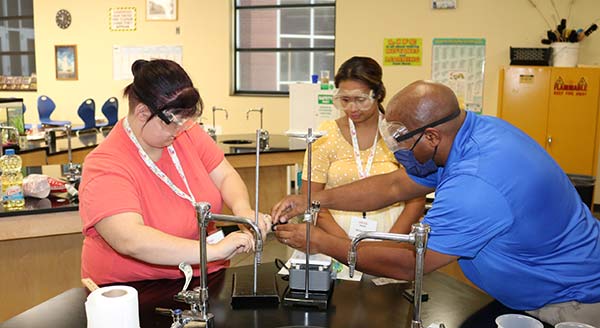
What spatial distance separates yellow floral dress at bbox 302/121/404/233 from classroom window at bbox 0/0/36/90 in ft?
24.7

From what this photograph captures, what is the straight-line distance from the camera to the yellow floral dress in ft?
8.30

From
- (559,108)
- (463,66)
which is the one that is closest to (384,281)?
(559,108)

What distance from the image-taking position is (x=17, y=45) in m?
8.91

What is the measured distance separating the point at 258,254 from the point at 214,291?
0.86ft

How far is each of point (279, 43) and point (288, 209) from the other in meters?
5.87

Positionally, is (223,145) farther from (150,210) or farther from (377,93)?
(150,210)

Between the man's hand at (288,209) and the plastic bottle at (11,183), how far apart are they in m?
1.40

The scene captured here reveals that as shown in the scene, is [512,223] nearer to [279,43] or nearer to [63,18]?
[279,43]

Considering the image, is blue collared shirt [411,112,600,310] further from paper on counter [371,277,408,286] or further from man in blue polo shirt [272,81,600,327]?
paper on counter [371,277,408,286]

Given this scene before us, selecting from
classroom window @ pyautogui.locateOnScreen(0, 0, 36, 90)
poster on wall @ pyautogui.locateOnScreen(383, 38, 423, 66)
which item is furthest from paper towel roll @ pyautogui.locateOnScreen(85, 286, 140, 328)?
classroom window @ pyautogui.locateOnScreen(0, 0, 36, 90)

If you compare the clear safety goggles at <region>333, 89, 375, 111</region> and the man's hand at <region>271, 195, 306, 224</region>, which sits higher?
the clear safety goggles at <region>333, 89, 375, 111</region>

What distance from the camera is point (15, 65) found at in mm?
8977

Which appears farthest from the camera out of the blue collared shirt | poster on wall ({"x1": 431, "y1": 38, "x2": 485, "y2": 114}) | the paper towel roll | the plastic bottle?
poster on wall ({"x1": 431, "y1": 38, "x2": 485, "y2": 114})

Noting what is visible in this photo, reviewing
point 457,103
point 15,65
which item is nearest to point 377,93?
point 457,103
